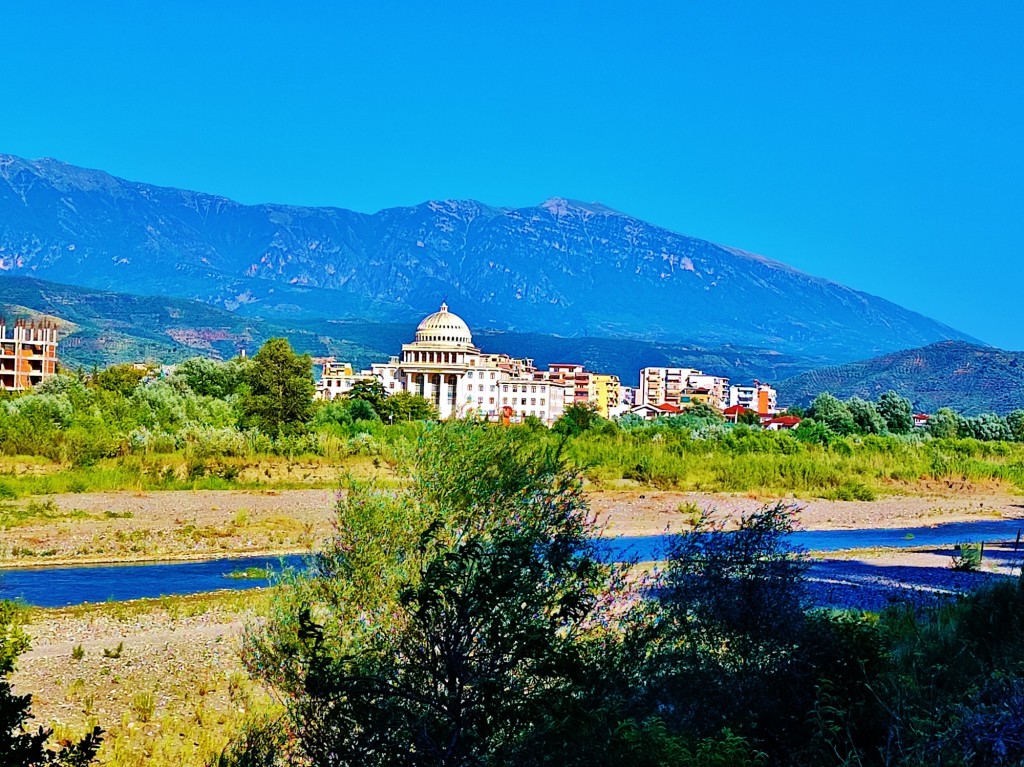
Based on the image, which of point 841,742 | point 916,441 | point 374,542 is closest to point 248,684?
point 374,542

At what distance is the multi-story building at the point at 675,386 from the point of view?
170m

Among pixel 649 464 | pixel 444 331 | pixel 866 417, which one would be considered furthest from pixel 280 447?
pixel 444 331

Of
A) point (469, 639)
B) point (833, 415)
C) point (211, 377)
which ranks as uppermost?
point (211, 377)

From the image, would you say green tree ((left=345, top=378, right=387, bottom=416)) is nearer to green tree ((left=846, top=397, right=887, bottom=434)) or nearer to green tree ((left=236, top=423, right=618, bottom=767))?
green tree ((left=846, top=397, right=887, bottom=434))

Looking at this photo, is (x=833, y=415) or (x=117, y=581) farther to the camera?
(x=833, y=415)

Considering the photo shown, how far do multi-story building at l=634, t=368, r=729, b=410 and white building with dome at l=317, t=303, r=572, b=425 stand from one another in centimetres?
4150

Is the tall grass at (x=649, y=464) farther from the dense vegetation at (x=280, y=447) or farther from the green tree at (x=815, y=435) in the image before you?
the green tree at (x=815, y=435)

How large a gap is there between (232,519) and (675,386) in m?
156

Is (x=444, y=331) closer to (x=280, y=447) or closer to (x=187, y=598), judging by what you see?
(x=280, y=447)

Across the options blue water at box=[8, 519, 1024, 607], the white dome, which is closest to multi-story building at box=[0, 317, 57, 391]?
the white dome

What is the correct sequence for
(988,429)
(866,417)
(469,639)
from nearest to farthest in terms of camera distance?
(469,639), (866,417), (988,429)

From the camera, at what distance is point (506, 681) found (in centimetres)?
812

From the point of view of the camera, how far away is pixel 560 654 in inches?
329

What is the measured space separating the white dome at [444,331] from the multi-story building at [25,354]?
48.0 m
